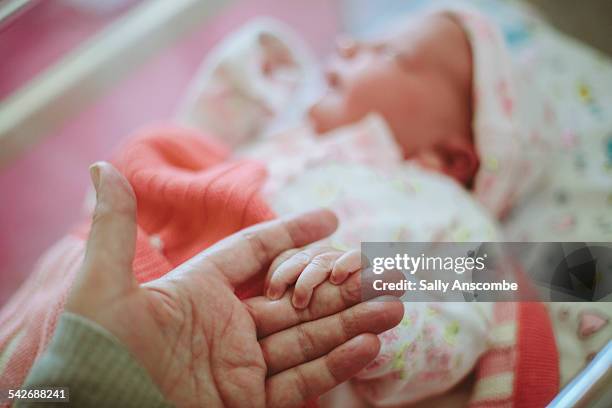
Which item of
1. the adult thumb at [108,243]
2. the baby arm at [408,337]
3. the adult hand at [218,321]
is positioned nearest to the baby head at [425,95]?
the baby arm at [408,337]

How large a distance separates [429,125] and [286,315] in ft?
1.83

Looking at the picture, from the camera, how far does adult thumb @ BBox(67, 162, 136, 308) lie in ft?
1.40

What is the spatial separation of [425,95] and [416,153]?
0.37 feet

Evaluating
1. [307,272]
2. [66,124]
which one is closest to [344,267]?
[307,272]

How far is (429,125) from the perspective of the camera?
0.94 meters

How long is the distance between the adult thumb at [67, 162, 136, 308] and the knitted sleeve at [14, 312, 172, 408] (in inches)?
1.1

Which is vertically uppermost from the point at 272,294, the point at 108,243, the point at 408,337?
the point at 108,243

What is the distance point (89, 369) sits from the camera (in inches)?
16.1

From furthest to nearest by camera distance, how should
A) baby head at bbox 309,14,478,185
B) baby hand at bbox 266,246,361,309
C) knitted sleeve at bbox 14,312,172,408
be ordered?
baby head at bbox 309,14,478,185 < baby hand at bbox 266,246,361,309 < knitted sleeve at bbox 14,312,172,408

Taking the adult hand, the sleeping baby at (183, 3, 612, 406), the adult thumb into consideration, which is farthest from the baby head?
the adult thumb

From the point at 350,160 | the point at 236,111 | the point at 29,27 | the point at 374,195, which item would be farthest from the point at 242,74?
the point at 29,27

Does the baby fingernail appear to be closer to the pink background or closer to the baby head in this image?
the baby head

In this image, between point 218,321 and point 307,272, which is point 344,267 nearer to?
point 307,272

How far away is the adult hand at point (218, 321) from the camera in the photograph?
0.44 meters
